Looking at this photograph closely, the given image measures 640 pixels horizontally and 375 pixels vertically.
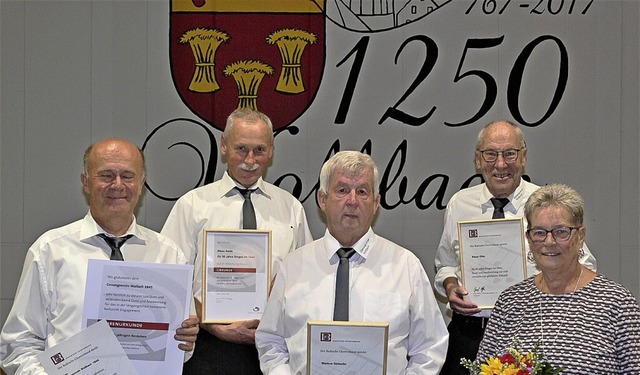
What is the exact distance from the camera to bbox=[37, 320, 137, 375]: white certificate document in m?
2.99

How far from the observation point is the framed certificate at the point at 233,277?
372 cm

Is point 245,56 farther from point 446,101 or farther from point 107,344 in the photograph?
point 107,344

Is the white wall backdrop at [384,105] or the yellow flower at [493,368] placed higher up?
the white wall backdrop at [384,105]

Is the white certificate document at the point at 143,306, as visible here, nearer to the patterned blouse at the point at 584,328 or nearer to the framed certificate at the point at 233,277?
the framed certificate at the point at 233,277

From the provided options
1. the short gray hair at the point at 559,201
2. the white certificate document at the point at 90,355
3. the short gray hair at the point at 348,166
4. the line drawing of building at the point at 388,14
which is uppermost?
the line drawing of building at the point at 388,14

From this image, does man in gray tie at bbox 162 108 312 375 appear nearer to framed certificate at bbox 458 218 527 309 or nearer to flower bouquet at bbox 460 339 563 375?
framed certificate at bbox 458 218 527 309

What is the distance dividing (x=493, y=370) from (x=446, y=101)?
3017 mm

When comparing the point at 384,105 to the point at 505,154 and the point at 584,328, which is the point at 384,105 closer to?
the point at 505,154

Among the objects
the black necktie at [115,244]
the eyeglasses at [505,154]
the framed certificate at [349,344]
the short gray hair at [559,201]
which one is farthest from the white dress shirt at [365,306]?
the eyeglasses at [505,154]

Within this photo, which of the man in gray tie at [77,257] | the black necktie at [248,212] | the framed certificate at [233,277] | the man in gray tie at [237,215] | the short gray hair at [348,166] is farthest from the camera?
the black necktie at [248,212]

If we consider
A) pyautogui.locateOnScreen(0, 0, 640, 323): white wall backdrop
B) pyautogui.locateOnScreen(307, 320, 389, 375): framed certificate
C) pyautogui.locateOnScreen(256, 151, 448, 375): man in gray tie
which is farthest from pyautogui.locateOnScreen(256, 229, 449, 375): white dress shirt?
pyautogui.locateOnScreen(0, 0, 640, 323): white wall backdrop

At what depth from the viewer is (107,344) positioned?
3.09 m

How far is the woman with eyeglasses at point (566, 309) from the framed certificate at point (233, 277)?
3.55 ft

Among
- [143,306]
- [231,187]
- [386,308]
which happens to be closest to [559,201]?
[386,308]
